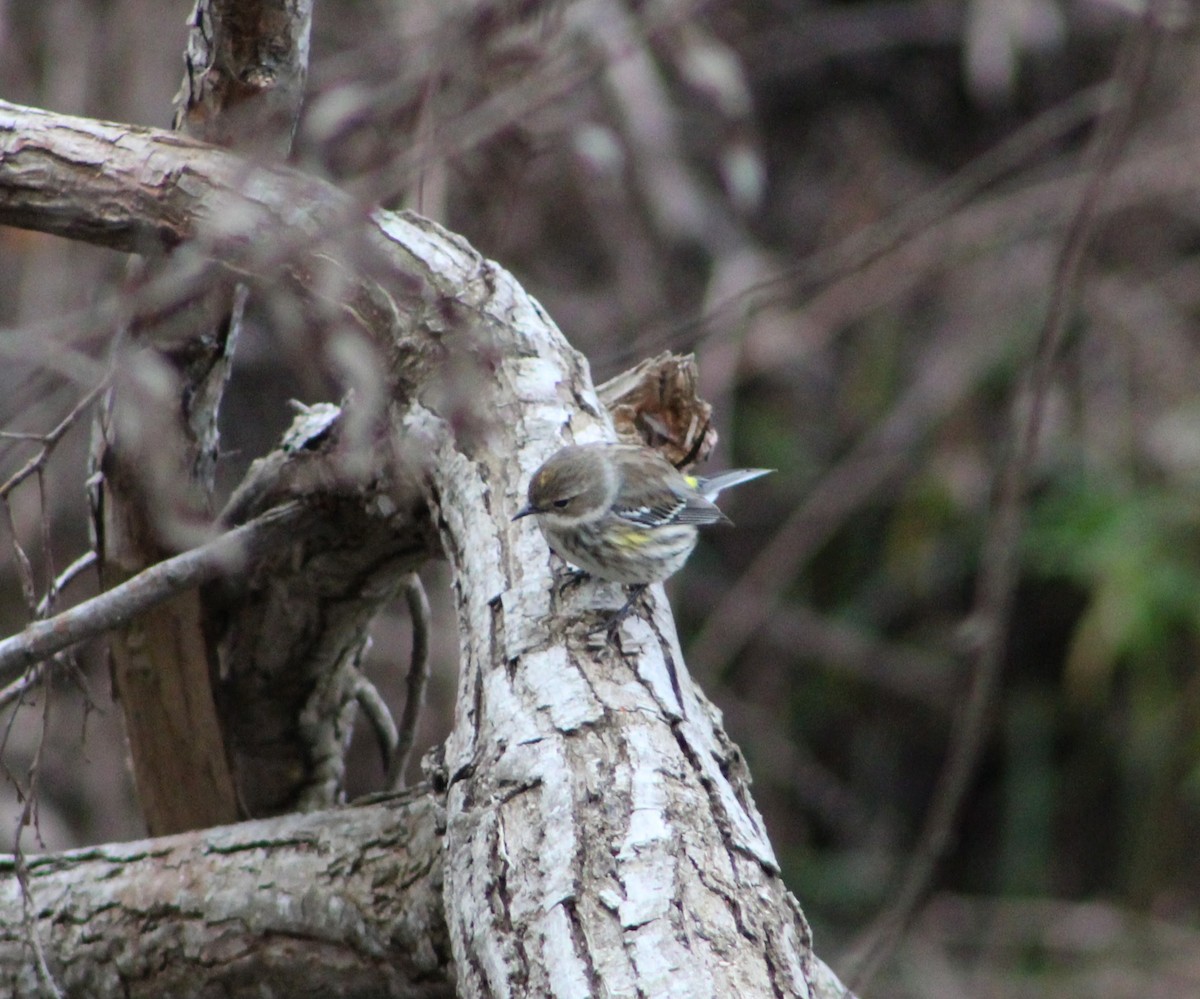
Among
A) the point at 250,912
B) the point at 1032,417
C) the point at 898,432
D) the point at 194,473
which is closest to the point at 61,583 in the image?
the point at 194,473

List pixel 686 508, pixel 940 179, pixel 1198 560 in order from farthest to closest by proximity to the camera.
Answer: pixel 940 179 → pixel 1198 560 → pixel 686 508

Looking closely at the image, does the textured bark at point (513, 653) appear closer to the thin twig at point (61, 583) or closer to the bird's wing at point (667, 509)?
the bird's wing at point (667, 509)

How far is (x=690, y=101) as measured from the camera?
8922 mm

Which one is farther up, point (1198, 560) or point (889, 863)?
point (1198, 560)

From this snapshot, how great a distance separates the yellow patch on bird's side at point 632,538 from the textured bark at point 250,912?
33.5 inches

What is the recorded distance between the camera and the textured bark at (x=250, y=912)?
2.75m

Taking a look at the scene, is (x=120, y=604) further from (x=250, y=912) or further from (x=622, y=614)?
(x=622, y=614)

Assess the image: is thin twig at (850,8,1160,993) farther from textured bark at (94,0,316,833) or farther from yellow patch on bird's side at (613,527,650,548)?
textured bark at (94,0,316,833)

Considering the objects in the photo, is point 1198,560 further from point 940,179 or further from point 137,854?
point 137,854

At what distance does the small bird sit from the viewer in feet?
9.77

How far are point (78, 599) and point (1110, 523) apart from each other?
16.9ft

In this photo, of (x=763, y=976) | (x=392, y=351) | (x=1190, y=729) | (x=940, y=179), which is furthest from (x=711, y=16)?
(x=763, y=976)

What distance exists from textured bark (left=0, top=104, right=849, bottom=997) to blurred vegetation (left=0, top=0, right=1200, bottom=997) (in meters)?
3.51

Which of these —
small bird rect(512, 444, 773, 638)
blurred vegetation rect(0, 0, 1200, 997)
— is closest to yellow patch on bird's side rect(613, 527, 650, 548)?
small bird rect(512, 444, 773, 638)
